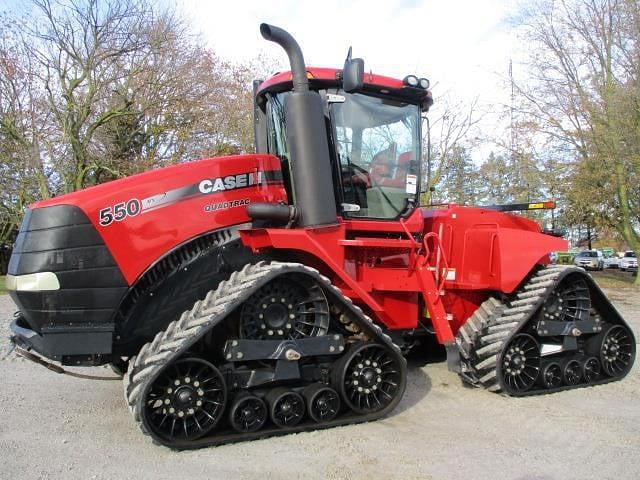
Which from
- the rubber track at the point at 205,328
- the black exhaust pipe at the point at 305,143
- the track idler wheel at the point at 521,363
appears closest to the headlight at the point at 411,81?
the black exhaust pipe at the point at 305,143

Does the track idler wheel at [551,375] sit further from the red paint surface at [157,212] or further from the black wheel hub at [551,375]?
the red paint surface at [157,212]

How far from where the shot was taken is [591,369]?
6062 millimetres

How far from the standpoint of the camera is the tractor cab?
16.2 feet

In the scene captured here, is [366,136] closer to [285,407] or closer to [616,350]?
[285,407]

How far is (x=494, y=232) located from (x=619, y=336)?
2036 mm

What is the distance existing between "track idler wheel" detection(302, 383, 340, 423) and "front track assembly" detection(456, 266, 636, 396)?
66.9 inches

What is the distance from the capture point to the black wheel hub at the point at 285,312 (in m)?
4.25

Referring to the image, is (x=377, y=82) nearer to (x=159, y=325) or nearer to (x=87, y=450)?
(x=159, y=325)

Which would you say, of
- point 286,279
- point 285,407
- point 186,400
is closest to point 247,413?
point 285,407

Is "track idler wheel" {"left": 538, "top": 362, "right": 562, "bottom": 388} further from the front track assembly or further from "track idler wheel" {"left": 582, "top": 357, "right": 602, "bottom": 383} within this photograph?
"track idler wheel" {"left": 582, "top": 357, "right": 602, "bottom": 383}

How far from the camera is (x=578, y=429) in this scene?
4605 millimetres

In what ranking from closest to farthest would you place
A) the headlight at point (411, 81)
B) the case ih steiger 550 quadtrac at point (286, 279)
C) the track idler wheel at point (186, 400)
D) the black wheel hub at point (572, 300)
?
1. the track idler wheel at point (186, 400)
2. the case ih steiger 550 quadtrac at point (286, 279)
3. the headlight at point (411, 81)
4. the black wheel hub at point (572, 300)

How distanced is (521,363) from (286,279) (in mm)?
A: 2687

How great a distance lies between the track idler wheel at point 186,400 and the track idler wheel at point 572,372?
3686 mm
